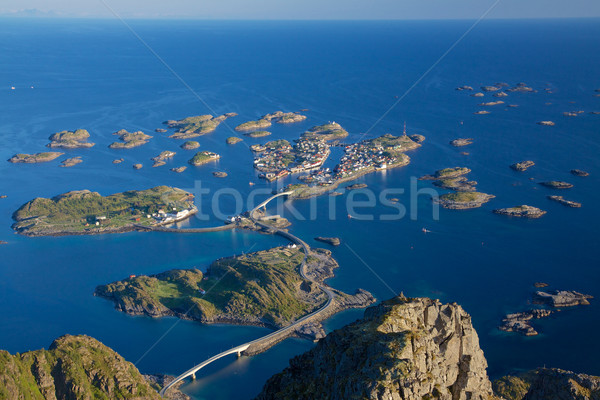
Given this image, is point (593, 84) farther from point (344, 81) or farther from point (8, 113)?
point (8, 113)

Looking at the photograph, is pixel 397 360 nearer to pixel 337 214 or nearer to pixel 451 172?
pixel 337 214

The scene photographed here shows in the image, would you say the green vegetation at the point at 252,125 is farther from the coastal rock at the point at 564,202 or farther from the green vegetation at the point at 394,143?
the coastal rock at the point at 564,202

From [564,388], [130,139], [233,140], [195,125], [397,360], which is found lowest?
[233,140]

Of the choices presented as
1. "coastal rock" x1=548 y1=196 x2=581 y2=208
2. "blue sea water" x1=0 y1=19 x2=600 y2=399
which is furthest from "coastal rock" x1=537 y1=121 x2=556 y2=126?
"coastal rock" x1=548 y1=196 x2=581 y2=208

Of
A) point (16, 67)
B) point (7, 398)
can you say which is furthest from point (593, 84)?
point (16, 67)

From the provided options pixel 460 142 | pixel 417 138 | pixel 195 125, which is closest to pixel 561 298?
pixel 460 142

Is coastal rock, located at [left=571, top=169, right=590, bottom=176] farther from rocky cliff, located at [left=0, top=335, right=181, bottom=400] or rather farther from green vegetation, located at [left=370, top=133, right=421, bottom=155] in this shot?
rocky cliff, located at [left=0, top=335, right=181, bottom=400]

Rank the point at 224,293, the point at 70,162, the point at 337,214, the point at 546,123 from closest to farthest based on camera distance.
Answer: the point at 224,293, the point at 337,214, the point at 70,162, the point at 546,123

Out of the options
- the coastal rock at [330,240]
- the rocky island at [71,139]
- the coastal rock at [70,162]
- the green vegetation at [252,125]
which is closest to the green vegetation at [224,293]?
the coastal rock at [330,240]
